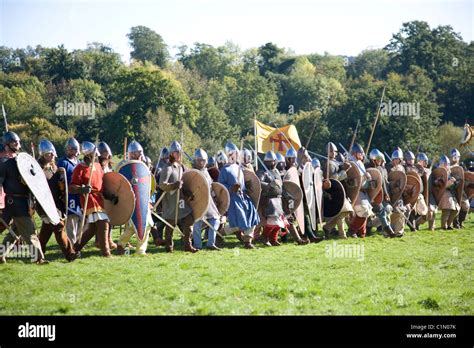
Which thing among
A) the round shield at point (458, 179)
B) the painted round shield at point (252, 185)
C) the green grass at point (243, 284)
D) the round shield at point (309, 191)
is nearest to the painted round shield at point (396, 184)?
the round shield at point (458, 179)

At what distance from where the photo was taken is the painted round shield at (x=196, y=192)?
1363cm

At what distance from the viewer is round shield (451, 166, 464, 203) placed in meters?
19.0

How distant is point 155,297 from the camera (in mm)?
9258

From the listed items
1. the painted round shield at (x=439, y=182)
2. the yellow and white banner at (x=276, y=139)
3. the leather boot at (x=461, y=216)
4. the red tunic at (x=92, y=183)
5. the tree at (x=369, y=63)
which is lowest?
the leather boot at (x=461, y=216)

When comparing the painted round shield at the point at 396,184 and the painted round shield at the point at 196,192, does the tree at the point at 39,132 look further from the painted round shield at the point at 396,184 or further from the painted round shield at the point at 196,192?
the painted round shield at the point at 196,192

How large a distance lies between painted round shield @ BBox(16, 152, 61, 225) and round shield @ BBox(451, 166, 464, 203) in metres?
10.7

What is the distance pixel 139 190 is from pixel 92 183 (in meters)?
0.78

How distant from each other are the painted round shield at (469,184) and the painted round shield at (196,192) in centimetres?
838

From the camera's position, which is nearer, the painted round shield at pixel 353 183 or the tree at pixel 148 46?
the painted round shield at pixel 353 183

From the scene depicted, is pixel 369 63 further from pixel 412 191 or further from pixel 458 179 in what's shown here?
pixel 412 191

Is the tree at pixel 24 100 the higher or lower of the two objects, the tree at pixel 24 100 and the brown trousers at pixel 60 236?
the higher

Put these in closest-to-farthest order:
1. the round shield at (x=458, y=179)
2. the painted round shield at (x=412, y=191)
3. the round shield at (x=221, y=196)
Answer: the round shield at (x=221, y=196), the painted round shield at (x=412, y=191), the round shield at (x=458, y=179)

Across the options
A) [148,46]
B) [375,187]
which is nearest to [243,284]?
[375,187]

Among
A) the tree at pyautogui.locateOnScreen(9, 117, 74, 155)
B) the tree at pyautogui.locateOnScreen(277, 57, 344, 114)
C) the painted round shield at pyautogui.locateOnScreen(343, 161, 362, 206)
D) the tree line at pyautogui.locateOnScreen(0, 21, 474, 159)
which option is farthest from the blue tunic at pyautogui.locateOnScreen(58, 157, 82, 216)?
the tree at pyautogui.locateOnScreen(277, 57, 344, 114)
